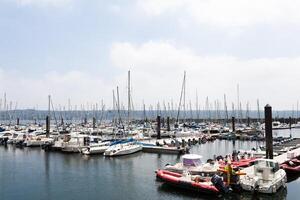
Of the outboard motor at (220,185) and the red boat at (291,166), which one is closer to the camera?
the outboard motor at (220,185)

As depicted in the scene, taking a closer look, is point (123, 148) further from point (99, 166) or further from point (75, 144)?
point (75, 144)

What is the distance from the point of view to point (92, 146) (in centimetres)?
5409

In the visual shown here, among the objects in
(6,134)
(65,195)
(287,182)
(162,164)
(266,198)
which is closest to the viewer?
(266,198)

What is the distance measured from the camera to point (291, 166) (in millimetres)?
35562

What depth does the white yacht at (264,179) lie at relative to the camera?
27.0 m

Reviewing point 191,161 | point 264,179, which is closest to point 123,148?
point 191,161

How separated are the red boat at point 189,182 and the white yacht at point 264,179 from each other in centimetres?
266

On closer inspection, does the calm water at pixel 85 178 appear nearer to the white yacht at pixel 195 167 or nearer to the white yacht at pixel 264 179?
the white yacht at pixel 264 179

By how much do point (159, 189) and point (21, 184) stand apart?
46.9ft

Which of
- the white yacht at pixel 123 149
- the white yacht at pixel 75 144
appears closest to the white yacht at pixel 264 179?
the white yacht at pixel 123 149

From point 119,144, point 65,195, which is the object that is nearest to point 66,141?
point 119,144

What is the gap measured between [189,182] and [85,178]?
1263cm

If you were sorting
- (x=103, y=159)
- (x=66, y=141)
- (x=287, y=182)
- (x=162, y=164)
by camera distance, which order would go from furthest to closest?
(x=66, y=141)
(x=103, y=159)
(x=162, y=164)
(x=287, y=182)

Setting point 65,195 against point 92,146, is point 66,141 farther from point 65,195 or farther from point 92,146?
point 65,195
